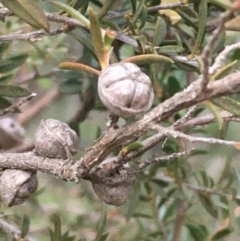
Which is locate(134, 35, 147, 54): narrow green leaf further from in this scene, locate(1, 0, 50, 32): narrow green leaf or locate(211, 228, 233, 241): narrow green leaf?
locate(211, 228, 233, 241): narrow green leaf

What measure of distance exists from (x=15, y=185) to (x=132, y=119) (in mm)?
146

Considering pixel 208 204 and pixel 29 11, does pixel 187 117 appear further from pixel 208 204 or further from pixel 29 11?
pixel 208 204

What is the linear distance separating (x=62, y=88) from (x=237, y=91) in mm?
411

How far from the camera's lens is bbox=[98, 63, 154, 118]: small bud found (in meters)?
0.26

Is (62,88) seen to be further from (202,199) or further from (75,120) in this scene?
(202,199)

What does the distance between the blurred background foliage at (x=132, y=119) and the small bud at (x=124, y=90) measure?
0.04m

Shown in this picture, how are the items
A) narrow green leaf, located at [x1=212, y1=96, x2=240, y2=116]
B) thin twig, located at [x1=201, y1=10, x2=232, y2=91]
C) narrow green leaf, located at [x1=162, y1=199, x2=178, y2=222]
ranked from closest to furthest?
thin twig, located at [x1=201, y1=10, x2=232, y2=91] → narrow green leaf, located at [x1=212, y1=96, x2=240, y2=116] → narrow green leaf, located at [x1=162, y1=199, x2=178, y2=222]

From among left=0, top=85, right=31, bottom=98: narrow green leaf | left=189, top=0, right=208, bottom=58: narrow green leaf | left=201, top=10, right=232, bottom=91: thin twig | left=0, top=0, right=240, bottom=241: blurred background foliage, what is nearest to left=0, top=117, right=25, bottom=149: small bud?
left=0, top=0, right=240, bottom=241: blurred background foliage

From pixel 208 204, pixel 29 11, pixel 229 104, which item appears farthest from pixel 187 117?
pixel 208 204

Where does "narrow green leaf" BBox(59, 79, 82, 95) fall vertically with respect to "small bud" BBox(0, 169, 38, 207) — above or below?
below

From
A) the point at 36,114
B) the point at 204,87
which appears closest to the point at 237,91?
the point at 204,87

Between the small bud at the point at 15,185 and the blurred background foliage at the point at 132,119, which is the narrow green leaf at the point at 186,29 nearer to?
the blurred background foliage at the point at 132,119

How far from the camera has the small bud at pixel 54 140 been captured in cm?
36

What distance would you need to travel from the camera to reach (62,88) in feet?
1.98
